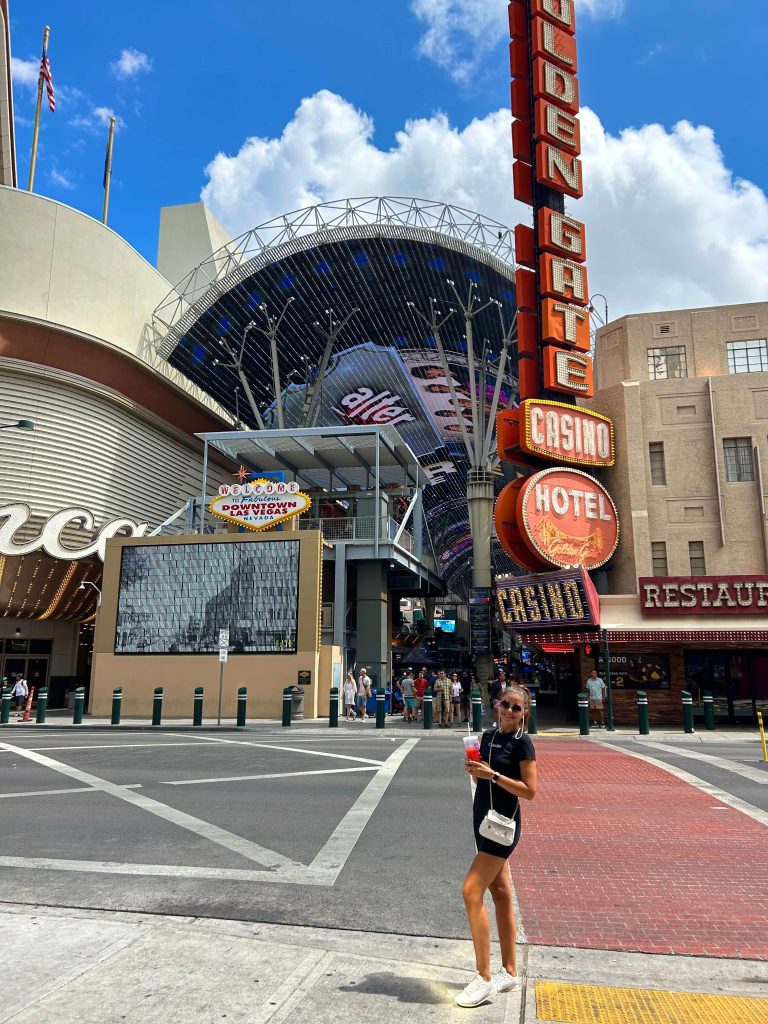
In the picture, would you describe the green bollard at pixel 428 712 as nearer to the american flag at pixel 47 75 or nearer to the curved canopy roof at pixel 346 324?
the curved canopy roof at pixel 346 324

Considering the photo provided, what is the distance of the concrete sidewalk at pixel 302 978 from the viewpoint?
416 cm

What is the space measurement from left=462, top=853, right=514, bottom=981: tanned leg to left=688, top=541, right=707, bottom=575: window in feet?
80.3

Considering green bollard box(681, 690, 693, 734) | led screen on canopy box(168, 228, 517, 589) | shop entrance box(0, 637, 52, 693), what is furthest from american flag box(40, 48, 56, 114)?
green bollard box(681, 690, 693, 734)

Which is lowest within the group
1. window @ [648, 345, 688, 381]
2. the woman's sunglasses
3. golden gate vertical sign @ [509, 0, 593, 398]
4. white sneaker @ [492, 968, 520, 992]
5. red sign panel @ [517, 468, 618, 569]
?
white sneaker @ [492, 968, 520, 992]

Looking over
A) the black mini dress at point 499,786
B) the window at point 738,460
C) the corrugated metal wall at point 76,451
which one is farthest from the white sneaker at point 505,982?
the corrugated metal wall at point 76,451

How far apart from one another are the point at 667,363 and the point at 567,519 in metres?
7.43

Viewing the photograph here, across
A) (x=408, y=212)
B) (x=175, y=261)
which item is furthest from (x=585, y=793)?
(x=175, y=261)

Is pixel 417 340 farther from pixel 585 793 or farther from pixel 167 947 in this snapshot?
pixel 167 947

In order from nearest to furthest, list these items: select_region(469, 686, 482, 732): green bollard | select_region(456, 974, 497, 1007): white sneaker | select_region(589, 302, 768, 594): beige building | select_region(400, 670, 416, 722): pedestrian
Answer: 1. select_region(456, 974, 497, 1007): white sneaker
2. select_region(469, 686, 482, 732): green bollard
3. select_region(400, 670, 416, 722): pedestrian
4. select_region(589, 302, 768, 594): beige building

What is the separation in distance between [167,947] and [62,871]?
97.8 inches

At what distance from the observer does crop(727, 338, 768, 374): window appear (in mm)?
28375

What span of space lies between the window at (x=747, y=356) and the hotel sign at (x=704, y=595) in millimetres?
8426

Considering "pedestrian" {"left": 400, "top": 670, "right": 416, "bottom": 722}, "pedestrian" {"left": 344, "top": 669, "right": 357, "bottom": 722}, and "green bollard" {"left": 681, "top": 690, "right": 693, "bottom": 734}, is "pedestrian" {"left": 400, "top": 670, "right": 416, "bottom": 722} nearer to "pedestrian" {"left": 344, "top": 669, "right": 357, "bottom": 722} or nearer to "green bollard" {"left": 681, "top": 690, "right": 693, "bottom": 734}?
"pedestrian" {"left": 344, "top": 669, "right": 357, "bottom": 722}

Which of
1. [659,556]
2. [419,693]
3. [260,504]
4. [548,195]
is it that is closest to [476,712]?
[419,693]
